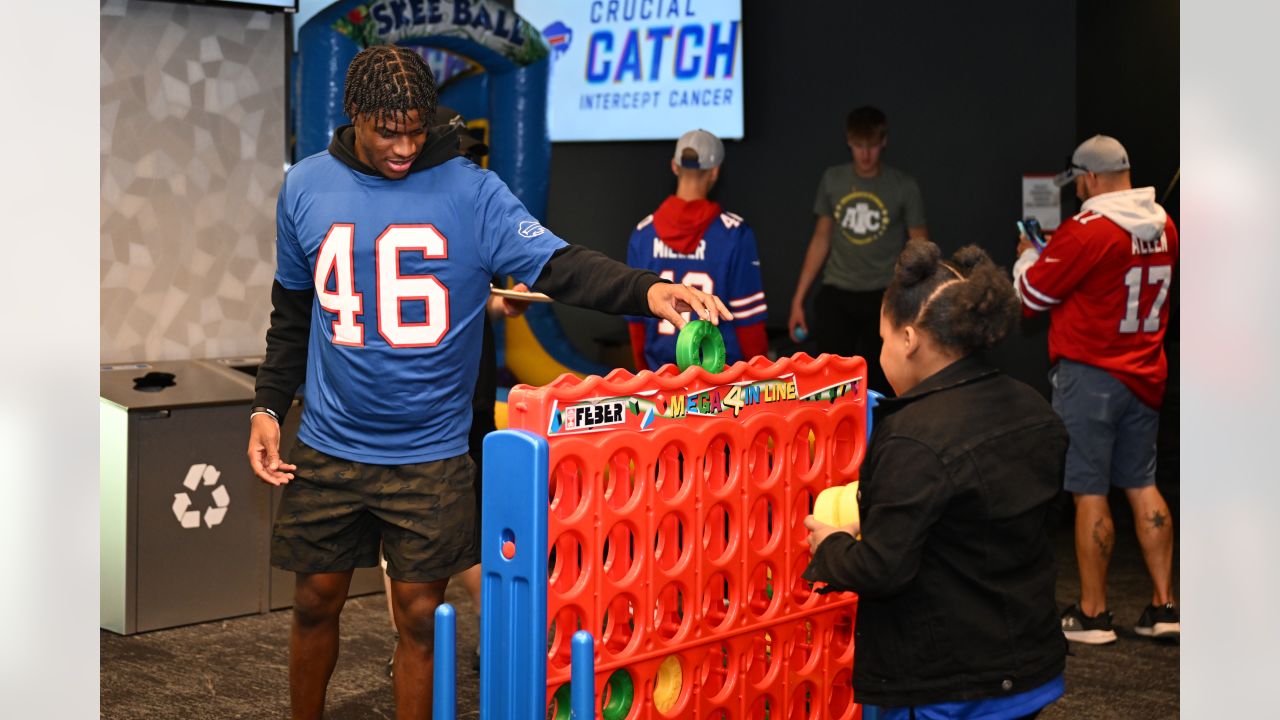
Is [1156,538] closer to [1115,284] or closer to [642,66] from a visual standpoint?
[1115,284]

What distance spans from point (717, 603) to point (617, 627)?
254mm

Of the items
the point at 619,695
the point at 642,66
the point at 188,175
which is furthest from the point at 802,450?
the point at 642,66

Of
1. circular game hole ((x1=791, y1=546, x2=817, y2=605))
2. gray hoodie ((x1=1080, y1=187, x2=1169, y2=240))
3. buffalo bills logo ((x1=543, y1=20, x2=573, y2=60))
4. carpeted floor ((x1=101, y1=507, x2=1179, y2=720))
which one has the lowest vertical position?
carpeted floor ((x1=101, y1=507, x2=1179, y2=720))

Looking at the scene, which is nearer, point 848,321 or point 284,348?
point 284,348

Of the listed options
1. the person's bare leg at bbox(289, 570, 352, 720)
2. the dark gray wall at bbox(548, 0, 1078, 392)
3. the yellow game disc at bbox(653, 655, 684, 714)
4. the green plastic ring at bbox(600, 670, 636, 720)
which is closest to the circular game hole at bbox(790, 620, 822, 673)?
the yellow game disc at bbox(653, 655, 684, 714)

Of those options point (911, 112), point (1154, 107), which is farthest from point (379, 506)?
point (1154, 107)

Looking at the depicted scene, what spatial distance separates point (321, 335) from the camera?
2.65m

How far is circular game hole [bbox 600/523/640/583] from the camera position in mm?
2404

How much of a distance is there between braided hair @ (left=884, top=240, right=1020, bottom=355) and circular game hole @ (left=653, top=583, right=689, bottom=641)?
0.65 m

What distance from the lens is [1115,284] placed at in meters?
4.22

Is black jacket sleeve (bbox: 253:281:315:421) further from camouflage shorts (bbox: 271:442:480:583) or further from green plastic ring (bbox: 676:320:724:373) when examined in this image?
green plastic ring (bbox: 676:320:724:373)
